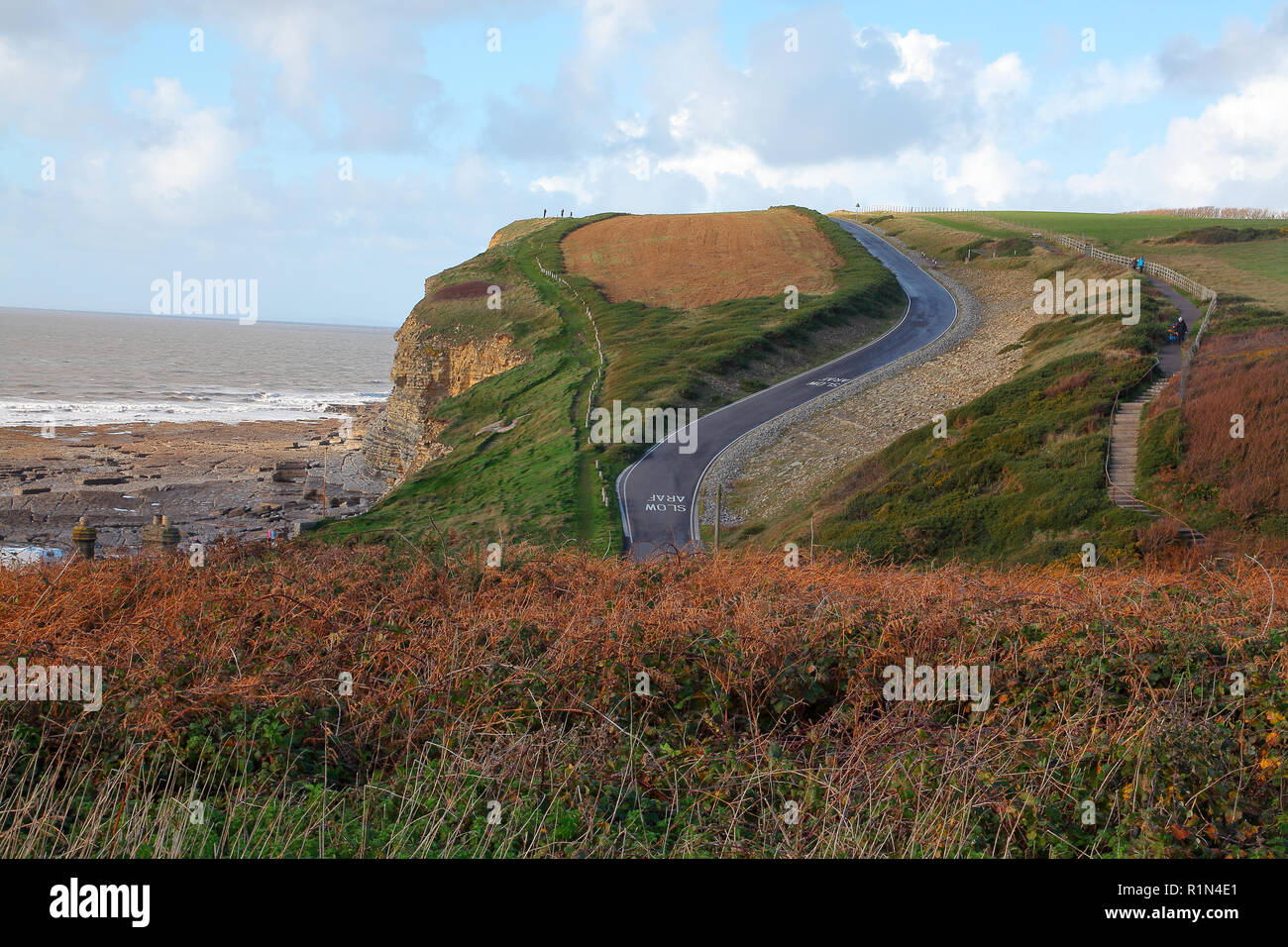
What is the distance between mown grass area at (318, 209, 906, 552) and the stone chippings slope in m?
4.56

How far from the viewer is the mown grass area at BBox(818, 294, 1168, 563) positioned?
22.6 meters

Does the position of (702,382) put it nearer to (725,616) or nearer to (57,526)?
(57,526)

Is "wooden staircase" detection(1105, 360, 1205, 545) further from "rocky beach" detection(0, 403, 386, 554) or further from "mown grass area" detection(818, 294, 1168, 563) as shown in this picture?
"rocky beach" detection(0, 403, 386, 554)

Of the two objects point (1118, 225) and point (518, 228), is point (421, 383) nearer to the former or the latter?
point (518, 228)

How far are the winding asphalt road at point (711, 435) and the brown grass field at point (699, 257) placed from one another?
354 inches

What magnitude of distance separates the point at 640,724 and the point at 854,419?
35.1 meters

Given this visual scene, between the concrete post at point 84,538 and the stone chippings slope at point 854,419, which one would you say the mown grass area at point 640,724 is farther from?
the stone chippings slope at point 854,419

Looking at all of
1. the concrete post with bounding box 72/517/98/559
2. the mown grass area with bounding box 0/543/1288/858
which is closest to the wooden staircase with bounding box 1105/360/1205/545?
the mown grass area with bounding box 0/543/1288/858

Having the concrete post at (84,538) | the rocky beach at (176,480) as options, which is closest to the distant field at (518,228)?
the rocky beach at (176,480)

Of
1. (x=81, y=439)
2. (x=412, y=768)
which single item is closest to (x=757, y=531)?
(x=412, y=768)

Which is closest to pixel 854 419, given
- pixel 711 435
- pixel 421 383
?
pixel 711 435

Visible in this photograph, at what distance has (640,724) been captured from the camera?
662 centimetres

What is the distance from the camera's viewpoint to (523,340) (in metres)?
58.3
